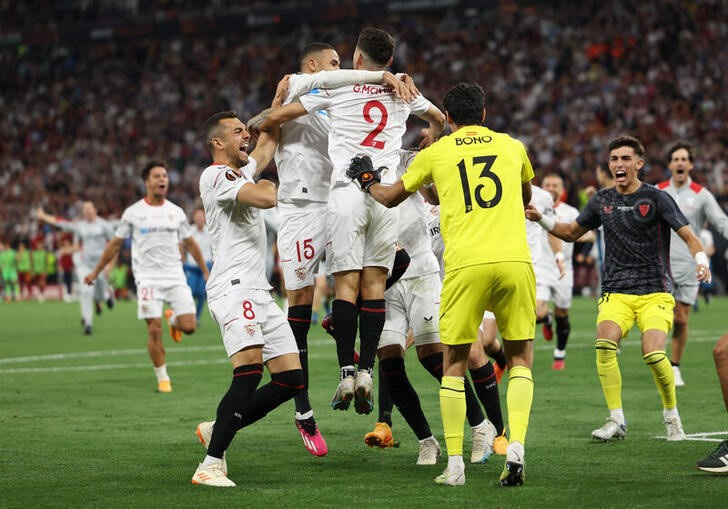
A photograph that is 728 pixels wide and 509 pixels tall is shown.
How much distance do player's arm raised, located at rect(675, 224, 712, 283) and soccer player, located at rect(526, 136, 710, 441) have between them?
0.69 ft

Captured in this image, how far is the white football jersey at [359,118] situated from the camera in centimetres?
867

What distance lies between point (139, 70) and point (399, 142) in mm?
41454

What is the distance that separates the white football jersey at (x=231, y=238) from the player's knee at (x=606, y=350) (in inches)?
126

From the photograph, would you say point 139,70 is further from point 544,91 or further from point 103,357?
point 103,357

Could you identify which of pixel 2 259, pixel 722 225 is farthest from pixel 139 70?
pixel 722 225

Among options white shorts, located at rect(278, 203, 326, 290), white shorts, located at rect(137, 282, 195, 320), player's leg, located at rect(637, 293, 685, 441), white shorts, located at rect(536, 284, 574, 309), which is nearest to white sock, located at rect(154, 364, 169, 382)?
white shorts, located at rect(137, 282, 195, 320)

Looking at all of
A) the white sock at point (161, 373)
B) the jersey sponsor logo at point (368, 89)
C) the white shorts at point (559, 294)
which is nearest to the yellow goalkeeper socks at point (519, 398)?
the jersey sponsor logo at point (368, 89)

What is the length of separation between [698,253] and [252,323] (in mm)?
3727

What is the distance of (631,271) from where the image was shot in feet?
31.5

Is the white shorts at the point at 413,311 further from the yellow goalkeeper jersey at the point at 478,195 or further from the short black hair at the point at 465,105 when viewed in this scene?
the short black hair at the point at 465,105

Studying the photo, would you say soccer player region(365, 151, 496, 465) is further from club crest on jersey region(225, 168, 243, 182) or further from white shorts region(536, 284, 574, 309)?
white shorts region(536, 284, 574, 309)

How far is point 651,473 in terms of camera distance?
7852 millimetres

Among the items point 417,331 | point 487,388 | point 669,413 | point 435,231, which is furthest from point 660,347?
point 435,231

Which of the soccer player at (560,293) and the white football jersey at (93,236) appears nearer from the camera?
the soccer player at (560,293)
